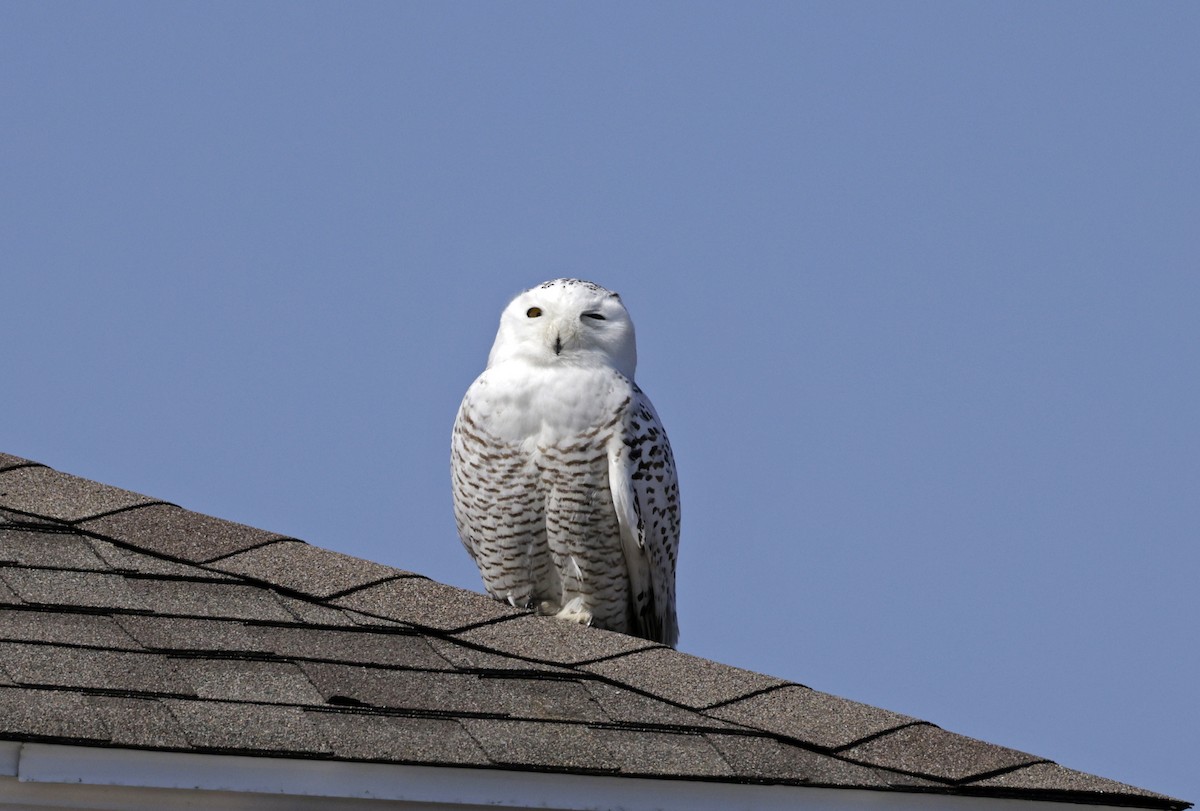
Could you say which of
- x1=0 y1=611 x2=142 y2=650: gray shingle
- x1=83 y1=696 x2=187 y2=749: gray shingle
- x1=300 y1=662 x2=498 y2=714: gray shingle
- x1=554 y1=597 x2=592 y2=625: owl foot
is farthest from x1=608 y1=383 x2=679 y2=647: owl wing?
x1=83 y1=696 x2=187 y2=749: gray shingle

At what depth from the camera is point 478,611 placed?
3.62 metres

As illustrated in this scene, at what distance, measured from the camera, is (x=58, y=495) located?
12.2ft

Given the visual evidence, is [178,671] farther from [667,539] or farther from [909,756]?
[667,539]

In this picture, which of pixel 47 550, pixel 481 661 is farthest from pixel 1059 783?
pixel 47 550

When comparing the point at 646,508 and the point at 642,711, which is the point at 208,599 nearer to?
the point at 642,711

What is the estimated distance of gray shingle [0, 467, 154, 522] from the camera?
3654mm

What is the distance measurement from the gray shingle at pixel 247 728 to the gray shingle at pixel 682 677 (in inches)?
26.0

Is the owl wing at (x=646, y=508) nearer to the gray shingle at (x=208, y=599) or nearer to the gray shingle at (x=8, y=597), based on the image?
the gray shingle at (x=208, y=599)

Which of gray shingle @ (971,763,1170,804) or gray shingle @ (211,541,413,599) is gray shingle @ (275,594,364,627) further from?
gray shingle @ (971,763,1170,804)

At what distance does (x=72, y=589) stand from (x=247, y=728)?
57 cm

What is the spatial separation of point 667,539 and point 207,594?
6.91 ft

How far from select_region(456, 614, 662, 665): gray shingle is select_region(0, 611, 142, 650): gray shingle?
0.64 meters

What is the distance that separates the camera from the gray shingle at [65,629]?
10.4ft

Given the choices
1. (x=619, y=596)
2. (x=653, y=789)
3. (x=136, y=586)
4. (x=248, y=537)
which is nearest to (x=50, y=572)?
Answer: (x=136, y=586)
